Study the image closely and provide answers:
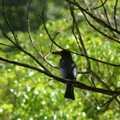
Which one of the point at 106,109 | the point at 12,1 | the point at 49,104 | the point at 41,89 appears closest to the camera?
the point at 41,89

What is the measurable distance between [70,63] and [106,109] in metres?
2.33

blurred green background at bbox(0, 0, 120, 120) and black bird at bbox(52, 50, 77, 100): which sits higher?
blurred green background at bbox(0, 0, 120, 120)

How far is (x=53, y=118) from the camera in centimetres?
442

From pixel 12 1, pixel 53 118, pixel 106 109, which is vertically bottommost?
pixel 53 118

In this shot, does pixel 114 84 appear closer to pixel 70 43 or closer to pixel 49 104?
pixel 70 43

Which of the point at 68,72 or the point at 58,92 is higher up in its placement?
the point at 58,92

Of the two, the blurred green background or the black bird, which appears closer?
the black bird

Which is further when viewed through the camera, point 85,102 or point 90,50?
point 85,102

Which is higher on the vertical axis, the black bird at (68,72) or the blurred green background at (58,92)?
the blurred green background at (58,92)

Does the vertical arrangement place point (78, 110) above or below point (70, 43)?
below

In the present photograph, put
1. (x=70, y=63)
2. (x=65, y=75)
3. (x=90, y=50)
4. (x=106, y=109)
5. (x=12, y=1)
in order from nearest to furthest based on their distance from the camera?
(x=65, y=75)
(x=70, y=63)
(x=90, y=50)
(x=106, y=109)
(x=12, y=1)

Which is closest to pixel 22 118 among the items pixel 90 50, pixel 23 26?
pixel 90 50

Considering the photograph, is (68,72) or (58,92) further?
(58,92)

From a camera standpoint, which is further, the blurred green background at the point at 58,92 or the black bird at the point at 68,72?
the blurred green background at the point at 58,92
